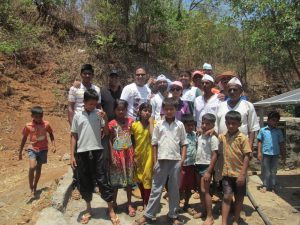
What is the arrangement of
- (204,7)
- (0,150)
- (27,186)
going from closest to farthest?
(27,186), (0,150), (204,7)

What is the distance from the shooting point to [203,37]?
49.2 ft

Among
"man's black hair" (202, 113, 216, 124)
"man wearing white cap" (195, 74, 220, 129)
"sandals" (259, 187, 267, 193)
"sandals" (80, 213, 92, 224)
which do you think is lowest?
"sandals" (80, 213, 92, 224)

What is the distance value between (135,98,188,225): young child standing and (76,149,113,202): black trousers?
1.95ft

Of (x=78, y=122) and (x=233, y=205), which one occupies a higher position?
(x=78, y=122)

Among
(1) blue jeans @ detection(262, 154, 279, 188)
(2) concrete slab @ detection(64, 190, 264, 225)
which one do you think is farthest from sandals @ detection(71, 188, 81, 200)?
(1) blue jeans @ detection(262, 154, 279, 188)

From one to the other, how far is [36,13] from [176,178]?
10643 mm

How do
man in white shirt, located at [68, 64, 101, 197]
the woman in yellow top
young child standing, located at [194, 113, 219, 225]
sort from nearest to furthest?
young child standing, located at [194, 113, 219, 225] → the woman in yellow top → man in white shirt, located at [68, 64, 101, 197]

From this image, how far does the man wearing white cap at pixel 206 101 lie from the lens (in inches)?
218

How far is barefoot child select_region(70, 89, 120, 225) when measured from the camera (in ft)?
16.4

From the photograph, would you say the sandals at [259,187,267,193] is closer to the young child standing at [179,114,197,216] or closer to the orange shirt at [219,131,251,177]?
the young child standing at [179,114,197,216]

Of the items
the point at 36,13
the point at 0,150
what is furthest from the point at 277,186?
the point at 36,13

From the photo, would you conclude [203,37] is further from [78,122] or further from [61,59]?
[78,122]

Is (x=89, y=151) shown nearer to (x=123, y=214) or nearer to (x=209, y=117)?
(x=123, y=214)

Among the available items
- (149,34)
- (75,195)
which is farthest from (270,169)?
(149,34)
